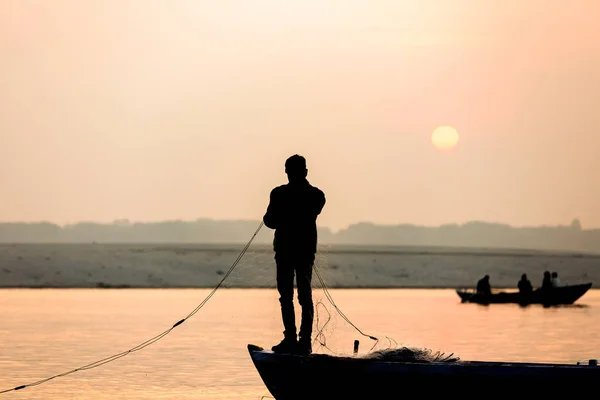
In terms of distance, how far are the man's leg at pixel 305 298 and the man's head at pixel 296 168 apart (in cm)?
113

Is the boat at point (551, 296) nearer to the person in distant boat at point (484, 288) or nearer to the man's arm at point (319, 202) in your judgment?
the person in distant boat at point (484, 288)

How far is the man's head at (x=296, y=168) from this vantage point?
18141 millimetres

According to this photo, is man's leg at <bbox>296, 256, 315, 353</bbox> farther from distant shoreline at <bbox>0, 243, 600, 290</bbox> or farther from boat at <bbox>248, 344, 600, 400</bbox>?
distant shoreline at <bbox>0, 243, 600, 290</bbox>

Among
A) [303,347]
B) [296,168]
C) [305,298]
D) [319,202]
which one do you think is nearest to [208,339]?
[303,347]

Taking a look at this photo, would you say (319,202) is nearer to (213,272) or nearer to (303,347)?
(303,347)

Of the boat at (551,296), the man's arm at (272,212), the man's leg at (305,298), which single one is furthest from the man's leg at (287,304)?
the boat at (551,296)

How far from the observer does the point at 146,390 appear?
21469 mm

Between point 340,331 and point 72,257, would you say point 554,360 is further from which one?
point 72,257

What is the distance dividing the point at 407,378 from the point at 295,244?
7.89 feet

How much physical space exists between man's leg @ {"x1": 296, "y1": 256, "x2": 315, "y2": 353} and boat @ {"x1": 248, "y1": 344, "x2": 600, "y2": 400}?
50cm

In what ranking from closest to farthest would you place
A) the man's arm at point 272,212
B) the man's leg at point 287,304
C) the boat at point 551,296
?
the man's leg at point 287,304
the man's arm at point 272,212
the boat at point 551,296

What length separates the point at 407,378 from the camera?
17344mm

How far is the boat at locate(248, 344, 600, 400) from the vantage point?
17.1 metres

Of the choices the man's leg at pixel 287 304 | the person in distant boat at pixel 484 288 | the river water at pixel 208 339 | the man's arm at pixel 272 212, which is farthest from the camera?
the person in distant boat at pixel 484 288
